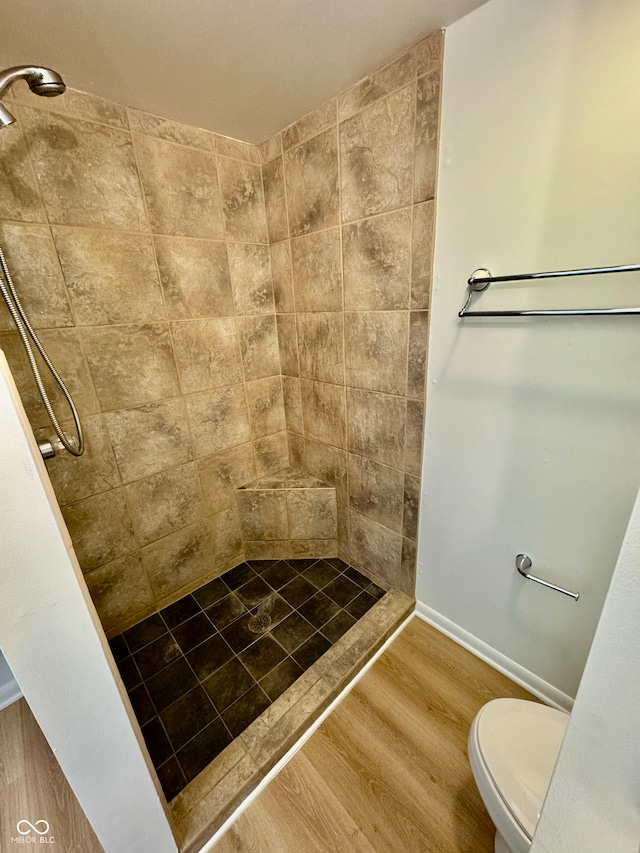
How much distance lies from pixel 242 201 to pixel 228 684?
2.06m

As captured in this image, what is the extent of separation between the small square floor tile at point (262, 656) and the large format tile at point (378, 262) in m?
1.46

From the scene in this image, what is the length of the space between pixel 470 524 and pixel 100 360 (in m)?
1.55

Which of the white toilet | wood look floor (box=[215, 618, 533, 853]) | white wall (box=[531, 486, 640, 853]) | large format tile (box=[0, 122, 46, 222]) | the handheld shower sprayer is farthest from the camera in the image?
large format tile (box=[0, 122, 46, 222])

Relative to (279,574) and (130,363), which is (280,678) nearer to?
(279,574)

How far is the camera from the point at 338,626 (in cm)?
148

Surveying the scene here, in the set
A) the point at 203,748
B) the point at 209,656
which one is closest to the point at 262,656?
the point at 209,656

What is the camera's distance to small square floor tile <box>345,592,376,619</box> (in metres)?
1.54

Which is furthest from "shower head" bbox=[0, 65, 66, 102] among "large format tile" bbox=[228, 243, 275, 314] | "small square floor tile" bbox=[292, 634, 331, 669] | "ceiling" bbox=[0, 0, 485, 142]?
"small square floor tile" bbox=[292, 634, 331, 669]

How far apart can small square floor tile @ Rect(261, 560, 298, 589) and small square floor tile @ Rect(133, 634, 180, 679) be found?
1.67 ft

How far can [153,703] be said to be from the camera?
1245 mm

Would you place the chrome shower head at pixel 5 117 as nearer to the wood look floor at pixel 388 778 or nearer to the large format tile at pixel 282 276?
the large format tile at pixel 282 276

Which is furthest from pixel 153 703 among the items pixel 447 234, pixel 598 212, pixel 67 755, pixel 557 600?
pixel 598 212

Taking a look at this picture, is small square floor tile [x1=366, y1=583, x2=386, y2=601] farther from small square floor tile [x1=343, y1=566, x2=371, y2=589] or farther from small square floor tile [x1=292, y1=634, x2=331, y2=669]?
small square floor tile [x1=292, y1=634, x2=331, y2=669]

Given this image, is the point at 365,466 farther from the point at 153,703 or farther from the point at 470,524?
the point at 153,703
